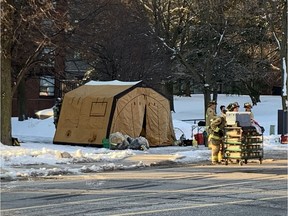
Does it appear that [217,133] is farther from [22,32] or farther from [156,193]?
[22,32]

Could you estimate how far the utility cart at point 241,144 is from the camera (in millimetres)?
15523

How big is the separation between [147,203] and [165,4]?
27.2m

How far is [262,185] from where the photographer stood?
11.8 meters

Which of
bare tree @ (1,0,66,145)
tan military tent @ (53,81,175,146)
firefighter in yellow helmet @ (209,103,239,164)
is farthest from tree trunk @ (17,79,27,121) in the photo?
firefighter in yellow helmet @ (209,103,239,164)

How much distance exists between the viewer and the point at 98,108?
23.0 metres

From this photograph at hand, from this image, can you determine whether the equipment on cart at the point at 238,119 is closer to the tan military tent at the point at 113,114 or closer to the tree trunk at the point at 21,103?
the tan military tent at the point at 113,114

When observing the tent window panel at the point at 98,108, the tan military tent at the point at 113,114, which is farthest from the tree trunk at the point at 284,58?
the tent window panel at the point at 98,108

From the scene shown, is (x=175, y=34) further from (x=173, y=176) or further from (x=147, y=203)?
(x=147, y=203)

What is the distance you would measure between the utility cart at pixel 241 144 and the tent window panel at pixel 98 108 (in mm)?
7920

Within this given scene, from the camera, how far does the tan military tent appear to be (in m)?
22.6

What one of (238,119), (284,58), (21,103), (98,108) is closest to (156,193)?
(238,119)

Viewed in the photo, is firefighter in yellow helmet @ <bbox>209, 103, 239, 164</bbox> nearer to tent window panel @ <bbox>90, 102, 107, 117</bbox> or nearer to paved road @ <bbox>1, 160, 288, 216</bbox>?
paved road @ <bbox>1, 160, 288, 216</bbox>

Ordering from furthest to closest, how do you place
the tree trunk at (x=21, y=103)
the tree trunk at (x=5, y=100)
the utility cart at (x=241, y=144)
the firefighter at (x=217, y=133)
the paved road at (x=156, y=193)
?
the tree trunk at (x=21, y=103) → the tree trunk at (x=5, y=100) → the firefighter at (x=217, y=133) → the utility cart at (x=241, y=144) → the paved road at (x=156, y=193)

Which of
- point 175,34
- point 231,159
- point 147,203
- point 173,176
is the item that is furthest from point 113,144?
point 175,34
